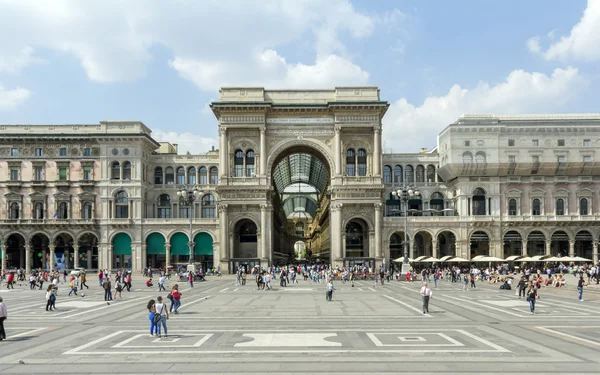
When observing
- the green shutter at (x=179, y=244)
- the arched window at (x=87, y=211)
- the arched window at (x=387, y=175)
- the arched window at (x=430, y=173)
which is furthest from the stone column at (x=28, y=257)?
the arched window at (x=430, y=173)

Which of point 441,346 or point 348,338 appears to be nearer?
point 441,346

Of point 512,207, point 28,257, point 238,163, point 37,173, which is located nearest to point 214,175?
point 238,163

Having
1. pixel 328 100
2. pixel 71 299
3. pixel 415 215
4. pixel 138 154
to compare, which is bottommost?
pixel 71 299

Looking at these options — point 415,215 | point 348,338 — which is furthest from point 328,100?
point 348,338

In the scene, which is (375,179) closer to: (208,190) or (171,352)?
(208,190)

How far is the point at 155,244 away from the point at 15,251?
2107cm

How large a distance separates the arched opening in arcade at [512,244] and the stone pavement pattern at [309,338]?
51.9 metres

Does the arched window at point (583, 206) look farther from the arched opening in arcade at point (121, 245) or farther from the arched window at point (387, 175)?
the arched opening in arcade at point (121, 245)

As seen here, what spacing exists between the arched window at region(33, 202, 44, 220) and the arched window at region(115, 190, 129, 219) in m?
10.9

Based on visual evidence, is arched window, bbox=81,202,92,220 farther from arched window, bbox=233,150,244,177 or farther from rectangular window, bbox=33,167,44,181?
arched window, bbox=233,150,244,177

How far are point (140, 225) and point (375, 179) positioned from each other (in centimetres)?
3491

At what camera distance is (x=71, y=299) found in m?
45.2

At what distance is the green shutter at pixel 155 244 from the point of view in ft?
307

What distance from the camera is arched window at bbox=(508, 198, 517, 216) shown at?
92875 mm
